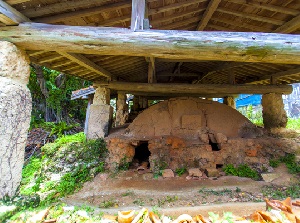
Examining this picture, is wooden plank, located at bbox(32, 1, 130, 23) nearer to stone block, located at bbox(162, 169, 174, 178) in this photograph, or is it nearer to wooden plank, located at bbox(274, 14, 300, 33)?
wooden plank, located at bbox(274, 14, 300, 33)

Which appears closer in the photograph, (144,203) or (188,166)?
(144,203)

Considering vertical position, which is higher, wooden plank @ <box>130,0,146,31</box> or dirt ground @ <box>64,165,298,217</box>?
wooden plank @ <box>130,0,146,31</box>

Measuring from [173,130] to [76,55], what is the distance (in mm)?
3523

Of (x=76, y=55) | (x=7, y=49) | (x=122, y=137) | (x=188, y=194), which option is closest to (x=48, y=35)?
(x=7, y=49)

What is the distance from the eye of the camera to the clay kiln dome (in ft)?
18.7

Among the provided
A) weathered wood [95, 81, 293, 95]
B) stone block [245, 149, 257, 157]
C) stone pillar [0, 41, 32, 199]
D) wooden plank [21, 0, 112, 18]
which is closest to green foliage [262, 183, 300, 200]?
stone block [245, 149, 257, 157]

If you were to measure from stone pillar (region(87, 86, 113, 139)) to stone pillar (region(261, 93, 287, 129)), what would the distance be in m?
6.14

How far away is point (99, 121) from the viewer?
6.00 metres

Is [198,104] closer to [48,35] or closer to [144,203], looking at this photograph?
[144,203]

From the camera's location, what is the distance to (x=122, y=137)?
559 centimetres

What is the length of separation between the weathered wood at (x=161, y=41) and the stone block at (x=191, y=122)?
3151 millimetres

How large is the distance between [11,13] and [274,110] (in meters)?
8.28

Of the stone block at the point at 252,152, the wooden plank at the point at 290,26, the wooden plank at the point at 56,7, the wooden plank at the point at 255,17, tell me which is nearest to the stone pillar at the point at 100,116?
the wooden plank at the point at 56,7

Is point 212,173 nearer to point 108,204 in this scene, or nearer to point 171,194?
point 171,194
